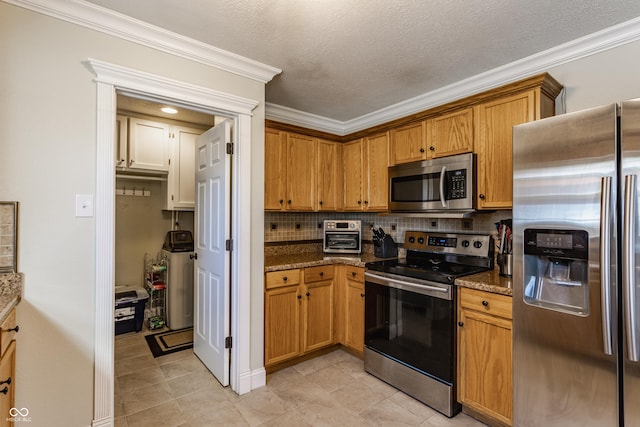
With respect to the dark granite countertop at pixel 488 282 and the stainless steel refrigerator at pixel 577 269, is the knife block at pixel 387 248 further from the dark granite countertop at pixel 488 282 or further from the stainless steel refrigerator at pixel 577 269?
the stainless steel refrigerator at pixel 577 269

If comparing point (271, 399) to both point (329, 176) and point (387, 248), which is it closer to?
point (387, 248)

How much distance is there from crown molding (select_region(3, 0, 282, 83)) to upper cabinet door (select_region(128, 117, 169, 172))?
5.67 ft

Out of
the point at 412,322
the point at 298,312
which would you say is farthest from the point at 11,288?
the point at 412,322

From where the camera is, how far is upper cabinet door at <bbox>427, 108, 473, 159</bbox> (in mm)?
2391

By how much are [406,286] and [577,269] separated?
104 cm

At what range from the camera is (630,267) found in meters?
1.33

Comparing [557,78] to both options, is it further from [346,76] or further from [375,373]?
[375,373]

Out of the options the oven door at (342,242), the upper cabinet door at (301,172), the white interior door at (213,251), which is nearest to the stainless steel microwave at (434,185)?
the oven door at (342,242)

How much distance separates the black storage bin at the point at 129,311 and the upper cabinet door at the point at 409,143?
10.3ft

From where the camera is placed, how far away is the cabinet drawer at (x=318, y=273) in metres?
2.80

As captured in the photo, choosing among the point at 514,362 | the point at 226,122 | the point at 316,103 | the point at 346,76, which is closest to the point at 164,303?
the point at 226,122

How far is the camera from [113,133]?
1.84 meters

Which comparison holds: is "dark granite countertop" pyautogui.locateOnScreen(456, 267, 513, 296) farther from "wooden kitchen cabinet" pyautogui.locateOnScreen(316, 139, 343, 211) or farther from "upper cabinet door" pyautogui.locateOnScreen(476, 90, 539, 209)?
"wooden kitchen cabinet" pyautogui.locateOnScreen(316, 139, 343, 211)

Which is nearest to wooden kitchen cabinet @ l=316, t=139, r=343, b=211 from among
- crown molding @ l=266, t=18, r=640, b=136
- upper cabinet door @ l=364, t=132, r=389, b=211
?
upper cabinet door @ l=364, t=132, r=389, b=211
